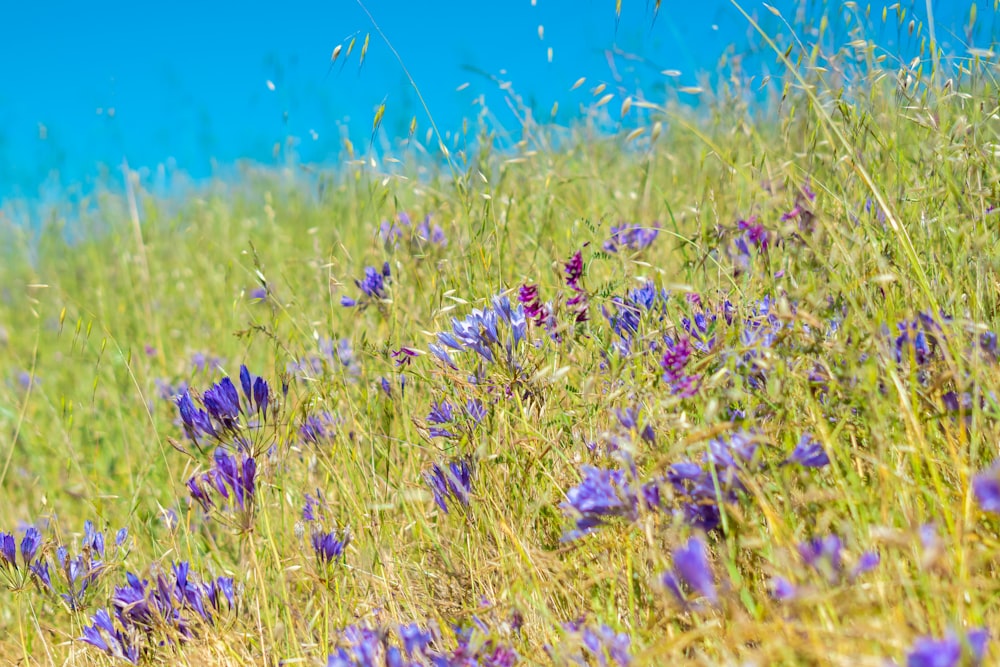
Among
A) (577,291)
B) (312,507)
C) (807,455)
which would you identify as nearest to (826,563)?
(807,455)

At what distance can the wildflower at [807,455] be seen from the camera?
4.03 feet

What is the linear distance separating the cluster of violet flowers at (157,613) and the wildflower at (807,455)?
→ 107cm

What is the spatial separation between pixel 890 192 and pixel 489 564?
1298 mm

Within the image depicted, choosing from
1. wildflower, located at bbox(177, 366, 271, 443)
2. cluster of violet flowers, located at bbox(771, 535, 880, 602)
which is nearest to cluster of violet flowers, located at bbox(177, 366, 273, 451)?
wildflower, located at bbox(177, 366, 271, 443)

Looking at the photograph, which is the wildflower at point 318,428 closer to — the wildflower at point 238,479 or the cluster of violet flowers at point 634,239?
the wildflower at point 238,479

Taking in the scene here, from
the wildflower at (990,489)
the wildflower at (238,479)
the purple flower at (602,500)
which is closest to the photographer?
the wildflower at (990,489)

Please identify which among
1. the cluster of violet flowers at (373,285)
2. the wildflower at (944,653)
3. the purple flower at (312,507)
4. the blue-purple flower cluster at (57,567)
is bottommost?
the wildflower at (944,653)

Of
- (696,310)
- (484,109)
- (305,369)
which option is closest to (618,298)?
(696,310)

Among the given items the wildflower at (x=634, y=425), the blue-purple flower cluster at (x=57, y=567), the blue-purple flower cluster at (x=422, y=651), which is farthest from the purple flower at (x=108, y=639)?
the wildflower at (x=634, y=425)

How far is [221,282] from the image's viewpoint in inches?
167

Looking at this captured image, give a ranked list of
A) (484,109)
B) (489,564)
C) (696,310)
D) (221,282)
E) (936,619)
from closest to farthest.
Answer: (936,619) < (489,564) < (696,310) < (484,109) < (221,282)

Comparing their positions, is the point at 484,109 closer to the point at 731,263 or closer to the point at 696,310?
the point at 731,263

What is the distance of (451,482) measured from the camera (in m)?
1.66

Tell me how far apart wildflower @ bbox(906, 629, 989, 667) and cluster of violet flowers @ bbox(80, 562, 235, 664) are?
4.03 ft
